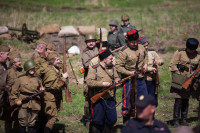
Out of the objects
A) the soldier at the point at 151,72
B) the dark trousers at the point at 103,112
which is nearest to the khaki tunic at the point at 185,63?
the soldier at the point at 151,72

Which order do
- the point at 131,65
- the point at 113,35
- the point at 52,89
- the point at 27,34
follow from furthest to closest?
the point at 27,34 → the point at 113,35 → the point at 131,65 → the point at 52,89

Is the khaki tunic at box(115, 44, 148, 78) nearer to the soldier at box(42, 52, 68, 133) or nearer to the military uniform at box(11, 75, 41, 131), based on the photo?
the soldier at box(42, 52, 68, 133)

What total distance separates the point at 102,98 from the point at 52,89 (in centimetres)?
135

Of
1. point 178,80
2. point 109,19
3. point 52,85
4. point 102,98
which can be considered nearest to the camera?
point 102,98

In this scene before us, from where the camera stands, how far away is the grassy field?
8.95 meters

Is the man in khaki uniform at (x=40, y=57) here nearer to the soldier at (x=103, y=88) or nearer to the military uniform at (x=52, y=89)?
the military uniform at (x=52, y=89)

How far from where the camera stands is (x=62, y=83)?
21.5 feet

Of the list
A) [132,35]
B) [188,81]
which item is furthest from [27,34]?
[188,81]

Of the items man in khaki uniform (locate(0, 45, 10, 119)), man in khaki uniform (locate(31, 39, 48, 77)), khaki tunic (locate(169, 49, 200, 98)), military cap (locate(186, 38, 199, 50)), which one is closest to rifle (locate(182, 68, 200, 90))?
khaki tunic (locate(169, 49, 200, 98))

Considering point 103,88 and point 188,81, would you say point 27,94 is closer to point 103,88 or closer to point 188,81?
point 103,88

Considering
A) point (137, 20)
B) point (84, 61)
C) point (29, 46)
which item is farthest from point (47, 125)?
point (137, 20)

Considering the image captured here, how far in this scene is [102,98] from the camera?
5.99 metres

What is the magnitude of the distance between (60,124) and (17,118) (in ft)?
5.73

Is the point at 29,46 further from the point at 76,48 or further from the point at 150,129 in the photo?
the point at 150,129
